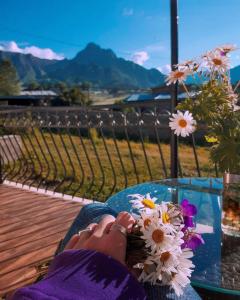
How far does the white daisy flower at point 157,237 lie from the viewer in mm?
694

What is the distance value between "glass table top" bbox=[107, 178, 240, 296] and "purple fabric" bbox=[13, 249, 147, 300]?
1.25 feet

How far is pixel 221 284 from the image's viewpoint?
94cm

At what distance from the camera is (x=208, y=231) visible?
4.26 feet

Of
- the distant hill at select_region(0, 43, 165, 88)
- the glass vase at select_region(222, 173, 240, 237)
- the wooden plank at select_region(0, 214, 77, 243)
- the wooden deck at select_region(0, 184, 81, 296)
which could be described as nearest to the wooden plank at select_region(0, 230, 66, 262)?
the wooden deck at select_region(0, 184, 81, 296)

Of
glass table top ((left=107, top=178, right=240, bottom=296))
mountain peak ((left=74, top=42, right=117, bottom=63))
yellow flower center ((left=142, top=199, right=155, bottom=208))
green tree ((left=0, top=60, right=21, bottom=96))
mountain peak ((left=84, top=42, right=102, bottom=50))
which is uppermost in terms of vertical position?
mountain peak ((left=84, top=42, right=102, bottom=50))

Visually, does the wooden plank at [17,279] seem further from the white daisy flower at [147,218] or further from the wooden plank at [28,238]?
the white daisy flower at [147,218]

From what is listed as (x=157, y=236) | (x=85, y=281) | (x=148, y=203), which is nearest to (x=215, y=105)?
(x=148, y=203)

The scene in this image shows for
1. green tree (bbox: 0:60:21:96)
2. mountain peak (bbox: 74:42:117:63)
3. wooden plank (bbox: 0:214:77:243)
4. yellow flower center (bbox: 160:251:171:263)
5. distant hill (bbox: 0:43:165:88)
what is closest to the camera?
yellow flower center (bbox: 160:251:171:263)

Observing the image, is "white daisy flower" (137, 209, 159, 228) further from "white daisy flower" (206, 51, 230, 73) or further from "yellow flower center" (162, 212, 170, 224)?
"white daisy flower" (206, 51, 230, 73)

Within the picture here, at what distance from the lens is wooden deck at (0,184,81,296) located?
1.90 metres

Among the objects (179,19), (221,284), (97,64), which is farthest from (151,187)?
(97,64)

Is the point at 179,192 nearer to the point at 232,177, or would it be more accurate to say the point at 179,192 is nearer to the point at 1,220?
the point at 232,177

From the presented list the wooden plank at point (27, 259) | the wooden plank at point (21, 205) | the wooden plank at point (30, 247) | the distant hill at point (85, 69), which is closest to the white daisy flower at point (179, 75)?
the wooden plank at point (27, 259)

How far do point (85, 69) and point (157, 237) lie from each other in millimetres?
110938
